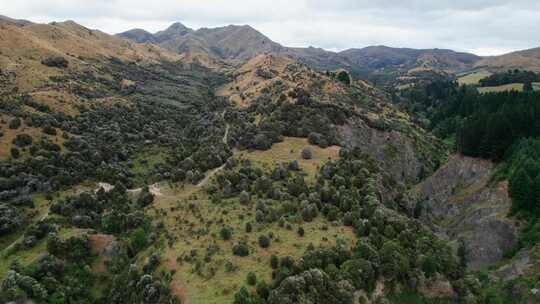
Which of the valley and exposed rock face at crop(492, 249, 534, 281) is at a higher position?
the valley

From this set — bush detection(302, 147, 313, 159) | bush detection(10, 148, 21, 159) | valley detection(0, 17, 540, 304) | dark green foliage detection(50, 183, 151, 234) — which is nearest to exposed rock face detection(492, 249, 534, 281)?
valley detection(0, 17, 540, 304)

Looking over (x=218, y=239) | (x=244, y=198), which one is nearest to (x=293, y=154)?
(x=244, y=198)

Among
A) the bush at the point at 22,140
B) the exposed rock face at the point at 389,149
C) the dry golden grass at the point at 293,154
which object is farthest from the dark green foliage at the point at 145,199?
the exposed rock face at the point at 389,149

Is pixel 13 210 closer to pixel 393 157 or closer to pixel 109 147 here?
pixel 109 147

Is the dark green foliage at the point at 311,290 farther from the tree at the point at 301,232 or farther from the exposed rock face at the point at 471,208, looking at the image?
the exposed rock face at the point at 471,208

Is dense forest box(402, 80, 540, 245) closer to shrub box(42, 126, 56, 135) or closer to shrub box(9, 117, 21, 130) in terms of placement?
shrub box(42, 126, 56, 135)
